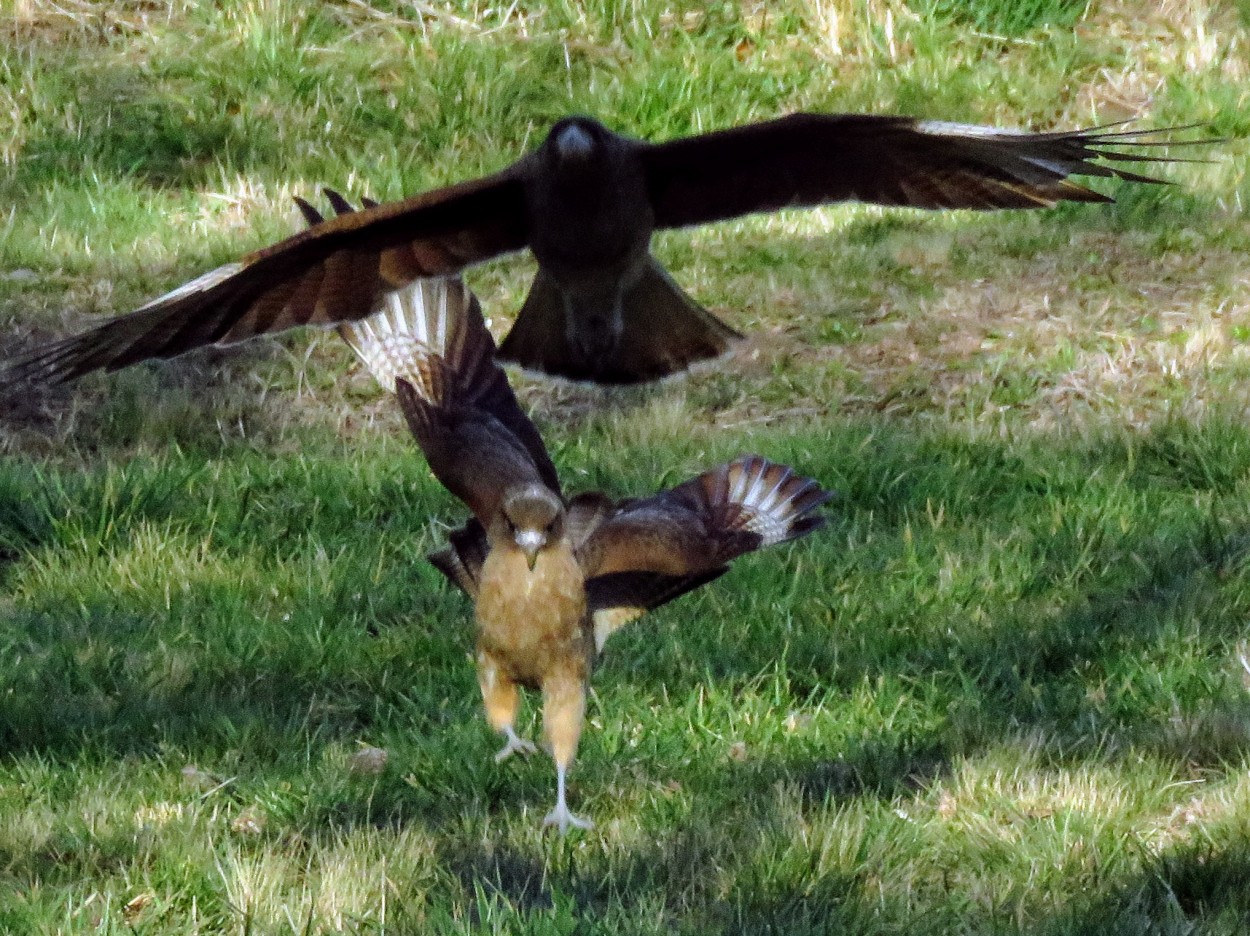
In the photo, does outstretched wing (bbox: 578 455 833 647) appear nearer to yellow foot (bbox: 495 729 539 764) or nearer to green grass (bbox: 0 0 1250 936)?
green grass (bbox: 0 0 1250 936)

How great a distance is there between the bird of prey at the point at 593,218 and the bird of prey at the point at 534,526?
0.19m

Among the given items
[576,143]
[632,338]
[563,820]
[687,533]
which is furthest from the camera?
[632,338]

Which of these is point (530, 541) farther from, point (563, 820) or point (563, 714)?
point (563, 820)

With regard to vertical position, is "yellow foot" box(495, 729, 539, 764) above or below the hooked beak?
below

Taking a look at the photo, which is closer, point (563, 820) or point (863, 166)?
point (563, 820)

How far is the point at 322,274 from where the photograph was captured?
4.73 m

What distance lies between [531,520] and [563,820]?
0.65 m

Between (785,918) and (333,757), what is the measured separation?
1256 millimetres

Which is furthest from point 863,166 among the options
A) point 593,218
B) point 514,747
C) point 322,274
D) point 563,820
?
point 563,820

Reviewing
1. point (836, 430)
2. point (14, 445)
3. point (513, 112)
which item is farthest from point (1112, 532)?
point (513, 112)

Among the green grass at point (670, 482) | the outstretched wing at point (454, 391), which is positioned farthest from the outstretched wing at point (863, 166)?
the green grass at point (670, 482)

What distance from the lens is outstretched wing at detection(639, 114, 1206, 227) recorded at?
14.5 feet

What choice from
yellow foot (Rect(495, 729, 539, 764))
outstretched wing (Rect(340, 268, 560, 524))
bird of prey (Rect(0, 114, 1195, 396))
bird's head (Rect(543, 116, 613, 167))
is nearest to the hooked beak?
outstretched wing (Rect(340, 268, 560, 524))

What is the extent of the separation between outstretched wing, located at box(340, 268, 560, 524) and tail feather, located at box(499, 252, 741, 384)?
0.52 feet
